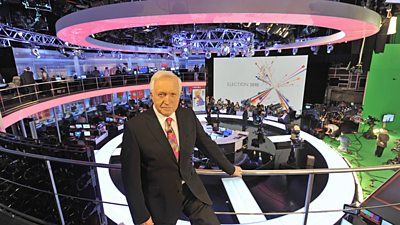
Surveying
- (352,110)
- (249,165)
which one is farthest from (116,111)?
(352,110)

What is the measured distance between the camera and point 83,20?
4.08m

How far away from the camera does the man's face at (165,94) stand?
3.92ft

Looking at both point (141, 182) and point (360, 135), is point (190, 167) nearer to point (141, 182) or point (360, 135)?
point (141, 182)

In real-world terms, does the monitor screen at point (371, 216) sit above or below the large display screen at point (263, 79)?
below

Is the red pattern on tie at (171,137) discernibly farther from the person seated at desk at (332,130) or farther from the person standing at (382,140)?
the person seated at desk at (332,130)

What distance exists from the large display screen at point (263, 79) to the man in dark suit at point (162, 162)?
489 inches

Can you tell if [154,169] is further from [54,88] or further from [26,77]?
[54,88]

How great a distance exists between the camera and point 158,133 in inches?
48.0

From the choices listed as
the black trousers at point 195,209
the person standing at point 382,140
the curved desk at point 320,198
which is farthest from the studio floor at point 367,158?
the black trousers at point 195,209

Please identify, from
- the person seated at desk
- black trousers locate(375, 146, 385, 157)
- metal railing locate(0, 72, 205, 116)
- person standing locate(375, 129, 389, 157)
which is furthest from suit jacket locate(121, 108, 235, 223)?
the person seated at desk

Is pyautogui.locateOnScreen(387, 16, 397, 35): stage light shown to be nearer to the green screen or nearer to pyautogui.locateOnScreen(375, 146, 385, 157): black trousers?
pyautogui.locateOnScreen(375, 146, 385, 157): black trousers

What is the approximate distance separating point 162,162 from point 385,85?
15357 mm

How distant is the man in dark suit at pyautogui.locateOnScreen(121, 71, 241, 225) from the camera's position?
3.80 feet

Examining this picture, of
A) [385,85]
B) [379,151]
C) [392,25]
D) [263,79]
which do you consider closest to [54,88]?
[263,79]
